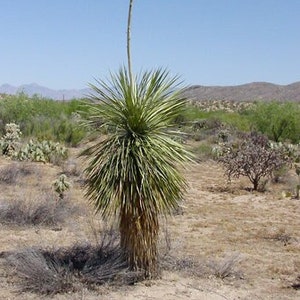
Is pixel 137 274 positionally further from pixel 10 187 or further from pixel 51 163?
pixel 51 163

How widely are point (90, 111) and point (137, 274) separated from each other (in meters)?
2.36

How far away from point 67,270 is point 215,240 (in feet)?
13.9

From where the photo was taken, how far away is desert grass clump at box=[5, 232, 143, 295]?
23.4ft

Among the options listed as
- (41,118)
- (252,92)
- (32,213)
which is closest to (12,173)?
(32,213)

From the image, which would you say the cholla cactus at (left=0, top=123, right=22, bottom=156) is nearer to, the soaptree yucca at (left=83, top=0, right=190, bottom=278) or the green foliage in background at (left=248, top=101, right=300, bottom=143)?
the soaptree yucca at (left=83, top=0, right=190, bottom=278)

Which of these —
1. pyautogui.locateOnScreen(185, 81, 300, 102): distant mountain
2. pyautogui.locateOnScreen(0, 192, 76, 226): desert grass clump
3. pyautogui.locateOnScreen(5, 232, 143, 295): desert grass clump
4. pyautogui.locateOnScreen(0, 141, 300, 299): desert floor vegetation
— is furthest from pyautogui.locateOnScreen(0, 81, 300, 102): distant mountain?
pyautogui.locateOnScreen(5, 232, 143, 295): desert grass clump

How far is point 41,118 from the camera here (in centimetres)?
3009

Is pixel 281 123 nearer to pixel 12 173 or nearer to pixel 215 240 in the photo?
pixel 12 173

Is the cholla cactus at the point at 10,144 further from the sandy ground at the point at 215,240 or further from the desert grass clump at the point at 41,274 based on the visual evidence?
the desert grass clump at the point at 41,274

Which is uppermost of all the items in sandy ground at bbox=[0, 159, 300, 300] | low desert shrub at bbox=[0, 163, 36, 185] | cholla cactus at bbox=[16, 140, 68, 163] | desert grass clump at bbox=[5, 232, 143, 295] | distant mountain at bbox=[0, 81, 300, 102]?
distant mountain at bbox=[0, 81, 300, 102]

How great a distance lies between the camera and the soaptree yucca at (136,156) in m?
6.97

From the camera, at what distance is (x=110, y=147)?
7074mm

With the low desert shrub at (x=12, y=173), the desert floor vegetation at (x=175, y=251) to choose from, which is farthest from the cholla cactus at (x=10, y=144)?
the desert floor vegetation at (x=175, y=251)

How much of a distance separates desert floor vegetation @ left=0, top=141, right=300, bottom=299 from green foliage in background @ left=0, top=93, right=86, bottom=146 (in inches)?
445
